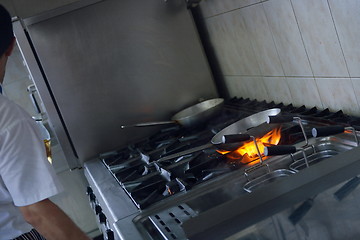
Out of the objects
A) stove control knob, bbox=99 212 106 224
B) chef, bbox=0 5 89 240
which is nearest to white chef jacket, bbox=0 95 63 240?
chef, bbox=0 5 89 240

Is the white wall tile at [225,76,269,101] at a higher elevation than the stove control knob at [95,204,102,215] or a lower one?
higher

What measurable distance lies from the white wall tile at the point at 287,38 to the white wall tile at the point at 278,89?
6 centimetres

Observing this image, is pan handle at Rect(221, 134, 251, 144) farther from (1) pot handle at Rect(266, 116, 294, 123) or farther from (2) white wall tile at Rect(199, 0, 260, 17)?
(2) white wall tile at Rect(199, 0, 260, 17)

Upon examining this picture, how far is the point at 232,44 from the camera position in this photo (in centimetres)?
190

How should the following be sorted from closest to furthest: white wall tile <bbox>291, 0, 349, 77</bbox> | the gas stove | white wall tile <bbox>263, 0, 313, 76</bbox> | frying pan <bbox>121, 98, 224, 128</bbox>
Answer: the gas stove → white wall tile <bbox>291, 0, 349, 77</bbox> → white wall tile <bbox>263, 0, 313, 76</bbox> → frying pan <bbox>121, 98, 224, 128</bbox>

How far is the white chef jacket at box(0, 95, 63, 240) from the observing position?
41.4 inches

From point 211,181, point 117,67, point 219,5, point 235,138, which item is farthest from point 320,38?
point 117,67

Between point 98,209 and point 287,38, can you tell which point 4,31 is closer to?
point 98,209

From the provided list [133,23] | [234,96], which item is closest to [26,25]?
[133,23]

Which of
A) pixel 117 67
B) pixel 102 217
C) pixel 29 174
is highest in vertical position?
pixel 117 67

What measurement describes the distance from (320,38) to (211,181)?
0.51 meters

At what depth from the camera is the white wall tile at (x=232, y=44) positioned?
70.2 inches

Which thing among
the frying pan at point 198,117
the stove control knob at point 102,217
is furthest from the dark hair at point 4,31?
the frying pan at point 198,117

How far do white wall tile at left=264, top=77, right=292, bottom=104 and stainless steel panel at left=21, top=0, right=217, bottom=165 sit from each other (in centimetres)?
43
